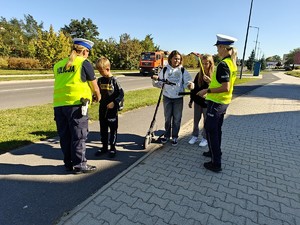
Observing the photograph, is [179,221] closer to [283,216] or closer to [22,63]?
[283,216]

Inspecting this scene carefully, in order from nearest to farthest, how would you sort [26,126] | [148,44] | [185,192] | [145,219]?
[145,219], [185,192], [26,126], [148,44]

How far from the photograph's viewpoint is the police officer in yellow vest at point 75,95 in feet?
10.1

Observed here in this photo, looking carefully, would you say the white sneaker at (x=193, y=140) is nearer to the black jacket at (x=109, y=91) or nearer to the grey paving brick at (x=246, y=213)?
the black jacket at (x=109, y=91)

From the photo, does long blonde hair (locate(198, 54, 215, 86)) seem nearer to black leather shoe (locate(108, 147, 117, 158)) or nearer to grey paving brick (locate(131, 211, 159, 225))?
black leather shoe (locate(108, 147, 117, 158))

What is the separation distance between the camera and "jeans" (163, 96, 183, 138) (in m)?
4.61

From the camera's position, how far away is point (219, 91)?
3.39 metres

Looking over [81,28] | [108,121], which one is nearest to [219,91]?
[108,121]

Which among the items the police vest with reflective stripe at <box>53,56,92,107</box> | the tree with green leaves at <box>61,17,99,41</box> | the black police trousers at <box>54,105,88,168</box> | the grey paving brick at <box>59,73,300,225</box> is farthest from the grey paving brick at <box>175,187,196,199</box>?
the tree with green leaves at <box>61,17,99,41</box>

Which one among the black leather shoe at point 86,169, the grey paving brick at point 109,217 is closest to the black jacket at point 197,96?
the black leather shoe at point 86,169

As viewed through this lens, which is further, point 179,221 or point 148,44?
point 148,44

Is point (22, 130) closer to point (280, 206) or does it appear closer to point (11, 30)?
point (280, 206)

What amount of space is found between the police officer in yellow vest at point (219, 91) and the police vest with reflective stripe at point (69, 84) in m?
1.88

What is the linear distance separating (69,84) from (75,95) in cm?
16

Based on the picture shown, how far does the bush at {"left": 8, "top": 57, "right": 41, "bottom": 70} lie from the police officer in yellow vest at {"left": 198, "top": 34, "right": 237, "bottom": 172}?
100 ft
